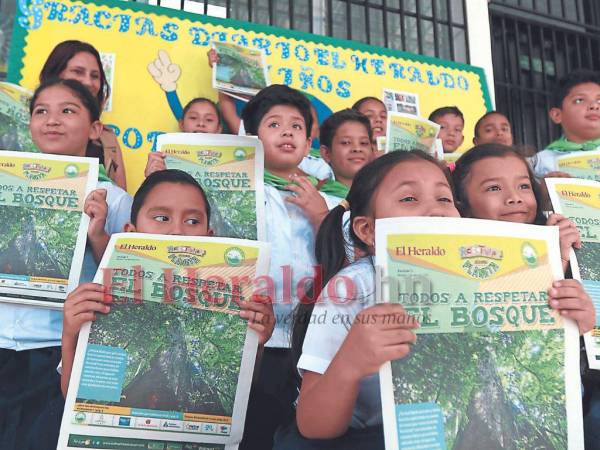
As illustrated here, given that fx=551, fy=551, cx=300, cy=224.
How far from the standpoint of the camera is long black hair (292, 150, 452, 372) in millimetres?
966

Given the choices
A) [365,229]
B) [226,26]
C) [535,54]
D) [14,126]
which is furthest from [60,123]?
[535,54]

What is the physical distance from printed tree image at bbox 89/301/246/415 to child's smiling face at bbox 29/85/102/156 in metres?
0.76

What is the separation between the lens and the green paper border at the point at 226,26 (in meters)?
2.28

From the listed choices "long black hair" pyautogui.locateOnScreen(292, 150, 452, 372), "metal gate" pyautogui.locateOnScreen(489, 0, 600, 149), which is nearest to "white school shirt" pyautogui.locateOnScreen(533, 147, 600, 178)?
"long black hair" pyautogui.locateOnScreen(292, 150, 452, 372)

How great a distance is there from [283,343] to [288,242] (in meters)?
0.31

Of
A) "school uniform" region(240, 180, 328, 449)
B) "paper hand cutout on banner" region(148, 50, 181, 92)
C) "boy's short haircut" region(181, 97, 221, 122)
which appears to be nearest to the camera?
"school uniform" region(240, 180, 328, 449)

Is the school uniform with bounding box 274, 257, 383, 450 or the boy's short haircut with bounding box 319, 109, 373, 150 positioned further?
the boy's short haircut with bounding box 319, 109, 373, 150

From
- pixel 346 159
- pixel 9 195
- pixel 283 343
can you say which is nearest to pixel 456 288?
pixel 283 343

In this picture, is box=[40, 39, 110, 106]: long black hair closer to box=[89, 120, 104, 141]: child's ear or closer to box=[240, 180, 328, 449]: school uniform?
box=[89, 120, 104, 141]: child's ear

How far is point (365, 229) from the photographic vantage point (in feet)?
3.15

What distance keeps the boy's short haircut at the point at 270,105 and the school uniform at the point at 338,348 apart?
1.06m

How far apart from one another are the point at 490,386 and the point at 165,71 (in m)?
2.16

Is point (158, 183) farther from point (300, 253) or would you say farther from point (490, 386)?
point (490, 386)

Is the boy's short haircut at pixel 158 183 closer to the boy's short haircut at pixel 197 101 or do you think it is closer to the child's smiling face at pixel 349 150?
the child's smiling face at pixel 349 150
